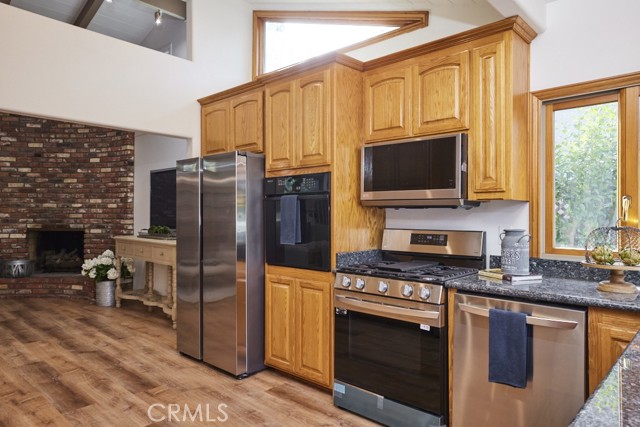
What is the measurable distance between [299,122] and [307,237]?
0.85 m

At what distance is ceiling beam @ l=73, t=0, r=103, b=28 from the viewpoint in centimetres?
480

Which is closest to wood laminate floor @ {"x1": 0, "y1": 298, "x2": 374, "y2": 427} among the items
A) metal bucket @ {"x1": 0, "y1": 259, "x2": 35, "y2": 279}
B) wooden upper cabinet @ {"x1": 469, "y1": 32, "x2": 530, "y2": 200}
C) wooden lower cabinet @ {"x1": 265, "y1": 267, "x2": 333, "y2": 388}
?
wooden lower cabinet @ {"x1": 265, "y1": 267, "x2": 333, "y2": 388}

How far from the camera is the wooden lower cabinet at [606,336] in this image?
5.97ft

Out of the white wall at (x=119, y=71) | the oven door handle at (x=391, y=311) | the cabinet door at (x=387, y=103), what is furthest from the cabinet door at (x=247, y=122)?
the oven door handle at (x=391, y=311)

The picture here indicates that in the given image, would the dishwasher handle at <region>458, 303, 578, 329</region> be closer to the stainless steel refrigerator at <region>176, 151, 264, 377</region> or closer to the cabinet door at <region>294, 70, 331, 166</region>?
the cabinet door at <region>294, 70, 331, 166</region>

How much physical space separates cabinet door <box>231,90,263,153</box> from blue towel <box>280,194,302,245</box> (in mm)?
639

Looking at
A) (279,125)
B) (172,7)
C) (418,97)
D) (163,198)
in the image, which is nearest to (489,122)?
(418,97)

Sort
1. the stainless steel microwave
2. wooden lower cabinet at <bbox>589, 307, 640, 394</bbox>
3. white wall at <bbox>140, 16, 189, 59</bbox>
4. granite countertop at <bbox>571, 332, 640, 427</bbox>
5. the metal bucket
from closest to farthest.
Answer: granite countertop at <bbox>571, 332, 640, 427</bbox> → wooden lower cabinet at <bbox>589, 307, 640, 394</bbox> → the stainless steel microwave → white wall at <bbox>140, 16, 189, 59</bbox> → the metal bucket

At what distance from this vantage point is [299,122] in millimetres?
3141

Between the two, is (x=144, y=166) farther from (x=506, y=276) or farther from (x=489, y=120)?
(x=506, y=276)

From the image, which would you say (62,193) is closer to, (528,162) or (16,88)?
(16,88)

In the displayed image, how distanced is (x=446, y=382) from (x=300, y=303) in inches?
45.3

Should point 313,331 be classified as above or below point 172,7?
below

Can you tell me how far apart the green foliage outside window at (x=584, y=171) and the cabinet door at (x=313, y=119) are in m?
1.47
